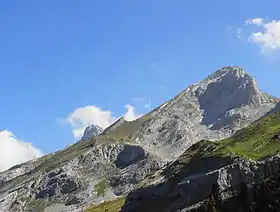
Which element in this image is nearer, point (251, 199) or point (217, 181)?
point (251, 199)

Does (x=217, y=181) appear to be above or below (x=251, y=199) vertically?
above

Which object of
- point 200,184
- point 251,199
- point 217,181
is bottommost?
point 251,199

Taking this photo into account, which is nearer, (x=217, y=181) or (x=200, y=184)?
(x=217, y=181)

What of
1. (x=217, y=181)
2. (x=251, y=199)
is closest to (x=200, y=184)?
(x=217, y=181)

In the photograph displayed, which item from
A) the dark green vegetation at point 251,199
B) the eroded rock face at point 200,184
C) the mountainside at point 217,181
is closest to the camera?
the dark green vegetation at point 251,199

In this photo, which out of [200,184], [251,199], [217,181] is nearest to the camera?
[251,199]

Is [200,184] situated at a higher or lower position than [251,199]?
higher

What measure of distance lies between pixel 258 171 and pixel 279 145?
2927cm

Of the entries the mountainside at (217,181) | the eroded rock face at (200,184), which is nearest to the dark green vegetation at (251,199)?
the mountainside at (217,181)

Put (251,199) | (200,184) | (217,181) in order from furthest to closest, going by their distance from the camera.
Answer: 1. (200,184)
2. (217,181)
3. (251,199)

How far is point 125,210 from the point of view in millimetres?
154375

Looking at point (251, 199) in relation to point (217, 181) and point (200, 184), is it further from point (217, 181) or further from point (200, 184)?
point (200, 184)

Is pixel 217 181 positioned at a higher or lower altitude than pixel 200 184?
lower

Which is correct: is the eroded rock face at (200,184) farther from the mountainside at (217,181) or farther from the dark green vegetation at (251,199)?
the dark green vegetation at (251,199)
